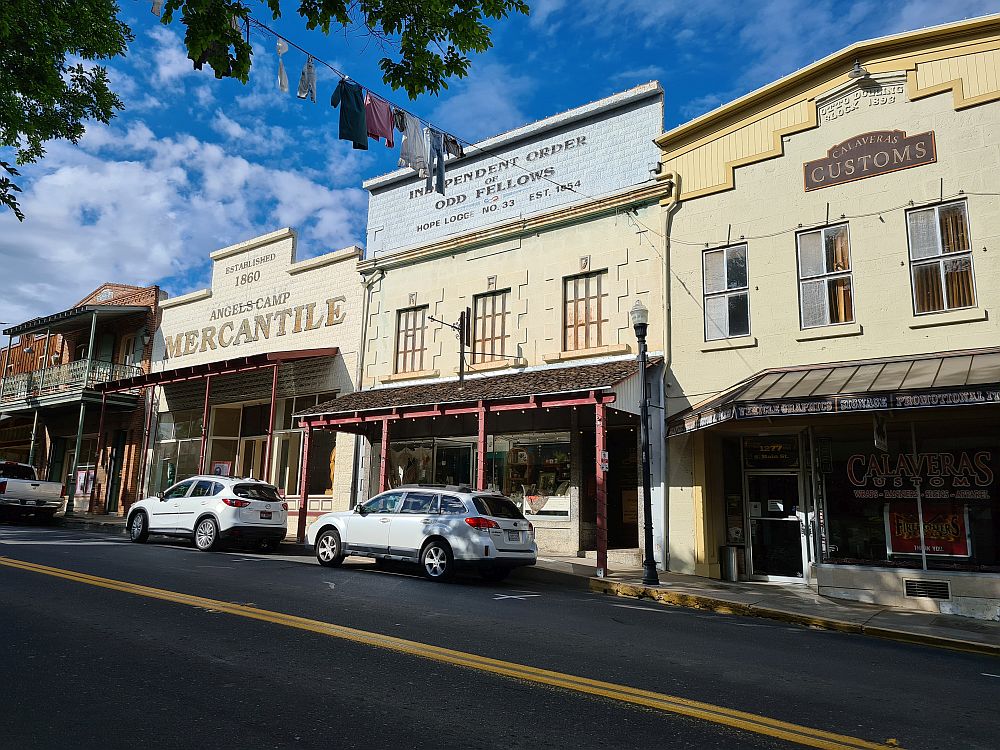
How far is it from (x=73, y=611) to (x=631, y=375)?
10.1 meters

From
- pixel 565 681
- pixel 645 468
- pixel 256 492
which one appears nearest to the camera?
pixel 565 681

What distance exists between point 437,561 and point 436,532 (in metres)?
0.48

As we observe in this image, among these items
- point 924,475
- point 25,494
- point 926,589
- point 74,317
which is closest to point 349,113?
point 924,475

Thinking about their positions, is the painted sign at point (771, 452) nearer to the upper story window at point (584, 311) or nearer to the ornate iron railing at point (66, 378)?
the upper story window at point (584, 311)

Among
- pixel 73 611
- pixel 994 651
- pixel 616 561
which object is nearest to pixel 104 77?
pixel 73 611

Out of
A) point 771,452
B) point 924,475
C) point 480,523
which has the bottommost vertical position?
point 480,523

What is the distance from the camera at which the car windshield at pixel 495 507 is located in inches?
494

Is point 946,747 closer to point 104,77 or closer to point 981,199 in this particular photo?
point 981,199

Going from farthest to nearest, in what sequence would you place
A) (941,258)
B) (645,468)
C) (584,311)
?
(584,311), (645,468), (941,258)

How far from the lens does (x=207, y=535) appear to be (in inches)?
638

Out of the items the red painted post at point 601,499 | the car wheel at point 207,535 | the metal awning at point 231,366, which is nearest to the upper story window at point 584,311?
the red painted post at point 601,499

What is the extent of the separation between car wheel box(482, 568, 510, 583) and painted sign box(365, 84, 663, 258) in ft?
30.0

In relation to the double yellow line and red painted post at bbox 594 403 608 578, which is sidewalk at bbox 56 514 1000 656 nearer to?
red painted post at bbox 594 403 608 578

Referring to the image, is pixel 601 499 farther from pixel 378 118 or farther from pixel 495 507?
pixel 378 118
